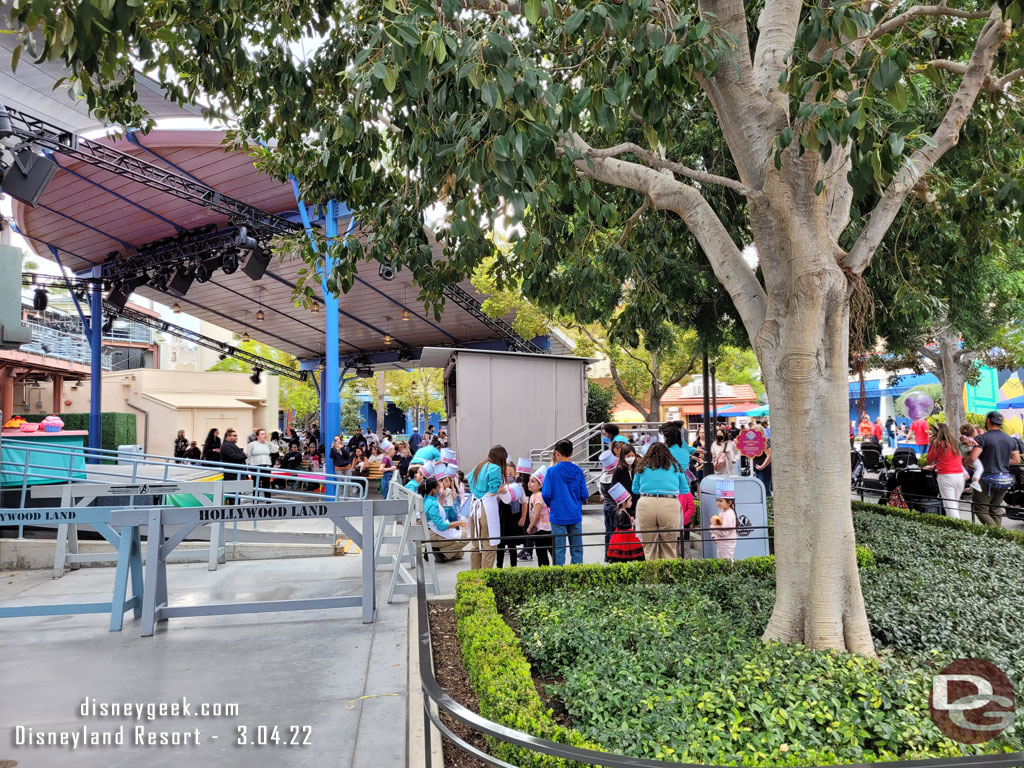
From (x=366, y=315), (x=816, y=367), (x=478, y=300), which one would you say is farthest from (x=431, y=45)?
(x=366, y=315)

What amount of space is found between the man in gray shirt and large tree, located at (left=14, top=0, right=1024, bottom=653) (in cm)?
608

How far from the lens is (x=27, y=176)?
571 inches

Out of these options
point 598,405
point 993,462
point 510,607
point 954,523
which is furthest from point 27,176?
point 993,462

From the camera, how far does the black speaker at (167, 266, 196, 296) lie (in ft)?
72.8

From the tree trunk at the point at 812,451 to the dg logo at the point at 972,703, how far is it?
0.65 m

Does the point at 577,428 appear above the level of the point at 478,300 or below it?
below

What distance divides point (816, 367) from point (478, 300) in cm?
2122

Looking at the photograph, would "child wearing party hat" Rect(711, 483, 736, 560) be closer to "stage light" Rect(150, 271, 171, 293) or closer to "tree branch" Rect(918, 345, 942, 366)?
"tree branch" Rect(918, 345, 942, 366)

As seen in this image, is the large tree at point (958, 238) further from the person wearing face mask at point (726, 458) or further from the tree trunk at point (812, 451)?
the person wearing face mask at point (726, 458)

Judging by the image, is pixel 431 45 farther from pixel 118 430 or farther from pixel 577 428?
pixel 118 430

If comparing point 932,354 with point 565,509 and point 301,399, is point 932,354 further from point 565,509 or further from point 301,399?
point 301,399

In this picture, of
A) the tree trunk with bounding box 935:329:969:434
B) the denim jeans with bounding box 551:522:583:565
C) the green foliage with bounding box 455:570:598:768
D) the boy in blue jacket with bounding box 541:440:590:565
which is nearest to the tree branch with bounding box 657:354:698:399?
the tree trunk with bounding box 935:329:969:434

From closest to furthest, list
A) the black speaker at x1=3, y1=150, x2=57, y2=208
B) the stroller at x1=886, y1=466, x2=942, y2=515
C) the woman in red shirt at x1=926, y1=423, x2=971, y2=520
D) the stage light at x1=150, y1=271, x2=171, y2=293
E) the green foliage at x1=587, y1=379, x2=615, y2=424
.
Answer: the woman in red shirt at x1=926, y1=423, x2=971, y2=520
the stroller at x1=886, y1=466, x2=942, y2=515
the black speaker at x1=3, y1=150, x2=57, y2=208
the stage light at x1=150, y1=271, x2=171, y2=293
the green foliage at x1=587, y1=379, x2=615, y2=424

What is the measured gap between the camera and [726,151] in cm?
921
